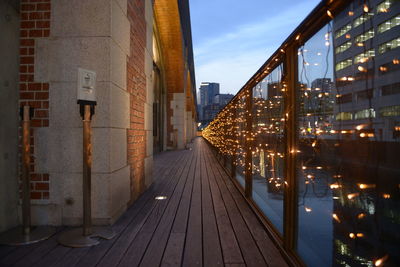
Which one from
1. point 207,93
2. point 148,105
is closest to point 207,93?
point 207,93

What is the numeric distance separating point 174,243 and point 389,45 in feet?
7.34

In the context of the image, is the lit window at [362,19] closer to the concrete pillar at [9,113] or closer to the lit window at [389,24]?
the lit window at [389,24]

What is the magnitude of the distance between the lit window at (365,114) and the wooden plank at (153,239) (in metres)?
1.58

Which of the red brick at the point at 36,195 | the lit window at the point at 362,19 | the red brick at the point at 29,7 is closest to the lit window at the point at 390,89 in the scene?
the lit window at the point at 362,19

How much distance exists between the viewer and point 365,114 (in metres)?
1.31

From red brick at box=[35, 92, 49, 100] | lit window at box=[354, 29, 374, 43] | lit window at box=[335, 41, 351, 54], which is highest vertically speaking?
lit window at box=[335, 41, 351, 54]

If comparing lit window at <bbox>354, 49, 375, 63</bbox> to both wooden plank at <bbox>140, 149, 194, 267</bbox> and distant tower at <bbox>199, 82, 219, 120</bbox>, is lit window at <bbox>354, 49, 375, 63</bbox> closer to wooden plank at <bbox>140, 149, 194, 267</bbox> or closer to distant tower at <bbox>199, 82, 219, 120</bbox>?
wooden plank at <bbox>140, 149, 194, 267</bbox>

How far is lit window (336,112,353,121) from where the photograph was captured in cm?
156

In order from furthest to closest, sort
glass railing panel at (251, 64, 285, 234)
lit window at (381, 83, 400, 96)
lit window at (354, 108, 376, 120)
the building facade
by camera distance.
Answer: glass railing panel at (251, 64, 285, 234) → the building facade → lit window at (381, 83, 400, 96) → lit window at (354, 108, 376, 120)

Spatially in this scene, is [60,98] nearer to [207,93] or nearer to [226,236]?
[226,236]

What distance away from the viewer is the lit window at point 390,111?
149 centimetres

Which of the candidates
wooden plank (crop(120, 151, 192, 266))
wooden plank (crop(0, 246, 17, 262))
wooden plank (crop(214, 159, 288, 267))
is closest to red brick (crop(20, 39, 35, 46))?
wooden plank (crop(0, 246, 17, 262))

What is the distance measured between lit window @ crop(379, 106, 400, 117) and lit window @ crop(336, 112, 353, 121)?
158mm

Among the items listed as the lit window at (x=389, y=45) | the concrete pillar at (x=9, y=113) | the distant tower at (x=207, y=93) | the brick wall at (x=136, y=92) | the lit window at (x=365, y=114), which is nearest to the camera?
the lit window at (x=365, y=114)
